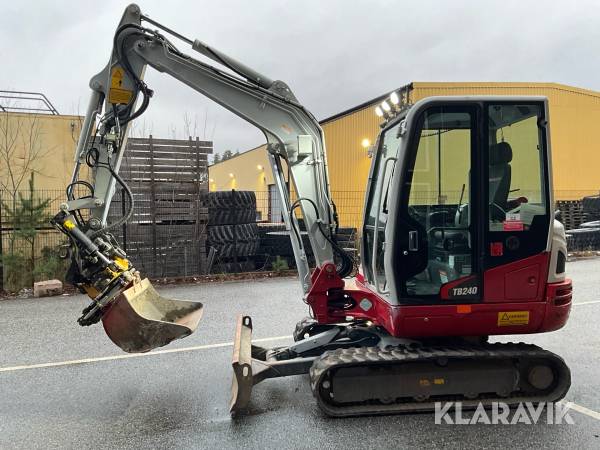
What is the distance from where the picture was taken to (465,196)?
12.9 ft

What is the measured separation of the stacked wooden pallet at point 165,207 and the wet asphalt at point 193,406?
4.97 m

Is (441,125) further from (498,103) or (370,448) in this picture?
(370,448)

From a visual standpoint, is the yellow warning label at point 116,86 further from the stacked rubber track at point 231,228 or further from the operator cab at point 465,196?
the stacked rubber track at point 231,228

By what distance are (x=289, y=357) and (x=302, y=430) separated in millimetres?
928

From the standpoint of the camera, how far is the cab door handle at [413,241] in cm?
389

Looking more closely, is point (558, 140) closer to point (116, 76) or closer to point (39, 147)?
point (39, 147)

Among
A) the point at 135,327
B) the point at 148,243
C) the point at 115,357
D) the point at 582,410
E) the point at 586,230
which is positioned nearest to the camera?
the point at 582,410

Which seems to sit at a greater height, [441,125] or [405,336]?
[441,125]

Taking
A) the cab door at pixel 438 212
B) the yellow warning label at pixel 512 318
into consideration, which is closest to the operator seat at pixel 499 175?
the cab door at pixel 438 212

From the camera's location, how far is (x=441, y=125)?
3.92 meters

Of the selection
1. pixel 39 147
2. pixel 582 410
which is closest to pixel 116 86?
pixel 582 410

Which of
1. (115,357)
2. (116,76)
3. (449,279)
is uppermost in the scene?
(116,76)

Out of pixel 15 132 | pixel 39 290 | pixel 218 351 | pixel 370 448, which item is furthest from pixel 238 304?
pixel 15 132

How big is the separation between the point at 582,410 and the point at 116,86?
205 inches
